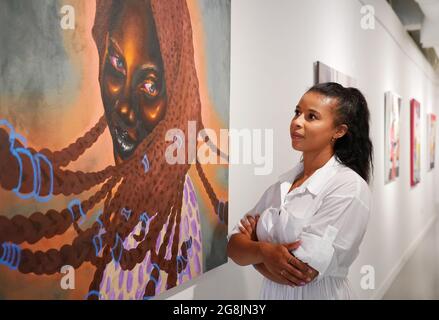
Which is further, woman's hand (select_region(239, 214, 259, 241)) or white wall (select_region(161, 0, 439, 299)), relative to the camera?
white wall (select_region(161, 0, 439, 299))

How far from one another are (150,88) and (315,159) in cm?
67

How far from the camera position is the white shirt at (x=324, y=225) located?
139cm

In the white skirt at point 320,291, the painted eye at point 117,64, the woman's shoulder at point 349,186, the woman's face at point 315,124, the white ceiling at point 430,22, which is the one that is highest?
the white ceiling at point 430,22

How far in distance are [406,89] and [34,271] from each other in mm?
5528

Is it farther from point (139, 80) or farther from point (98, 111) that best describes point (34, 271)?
point (139, 80)

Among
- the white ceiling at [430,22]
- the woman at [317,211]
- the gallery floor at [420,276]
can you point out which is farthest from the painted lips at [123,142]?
the white ceiling at [430,22]

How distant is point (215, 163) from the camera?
1717mm

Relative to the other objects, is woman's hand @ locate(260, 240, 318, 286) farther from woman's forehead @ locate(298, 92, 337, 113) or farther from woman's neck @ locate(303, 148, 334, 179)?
woman's forehead @ locate(298, 92, 337, 113)

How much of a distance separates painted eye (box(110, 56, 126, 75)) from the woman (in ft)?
2.16

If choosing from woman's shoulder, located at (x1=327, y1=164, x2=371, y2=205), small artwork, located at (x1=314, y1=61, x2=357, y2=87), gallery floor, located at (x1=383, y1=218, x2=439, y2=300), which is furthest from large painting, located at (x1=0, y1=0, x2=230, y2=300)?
gallery floor, located at (x1=383, y1=218, x2=439, y2=300)

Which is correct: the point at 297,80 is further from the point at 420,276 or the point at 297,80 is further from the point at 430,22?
the point at 420,276

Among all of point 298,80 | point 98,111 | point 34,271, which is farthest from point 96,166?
point 298,80

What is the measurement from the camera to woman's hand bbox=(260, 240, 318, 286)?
139 centimetres

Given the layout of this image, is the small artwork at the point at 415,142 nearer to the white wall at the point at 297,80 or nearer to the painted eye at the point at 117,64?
the white wall at the point at 297,80
